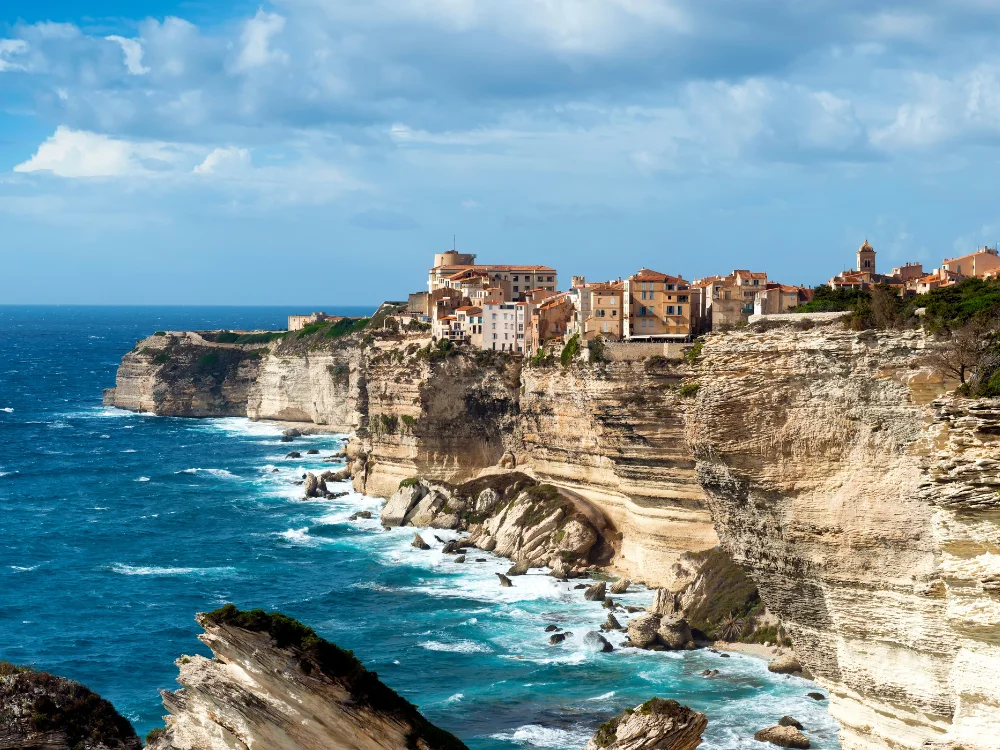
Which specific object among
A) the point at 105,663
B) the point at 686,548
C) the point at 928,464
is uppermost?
the point at 928,464

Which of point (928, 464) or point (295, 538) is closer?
point (928, 464)

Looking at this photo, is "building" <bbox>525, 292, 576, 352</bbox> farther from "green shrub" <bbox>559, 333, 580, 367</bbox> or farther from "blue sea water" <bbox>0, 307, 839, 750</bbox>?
"blue sea water" <bbox>0, 307, 839, 750</bbox>

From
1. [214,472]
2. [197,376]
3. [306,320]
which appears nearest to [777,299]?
[214,472]

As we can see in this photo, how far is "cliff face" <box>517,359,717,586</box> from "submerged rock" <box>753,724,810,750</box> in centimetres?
1505

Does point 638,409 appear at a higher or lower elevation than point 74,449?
higher

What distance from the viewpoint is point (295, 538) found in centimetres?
7144

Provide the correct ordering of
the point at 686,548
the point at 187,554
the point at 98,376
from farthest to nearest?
the point at 98,376 < the point at 187,554 < the point at 686,548

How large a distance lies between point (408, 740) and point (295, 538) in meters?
47.3

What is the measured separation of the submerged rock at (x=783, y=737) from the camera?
38344mm

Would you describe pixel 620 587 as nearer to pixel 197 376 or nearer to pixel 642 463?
pixel 642 463

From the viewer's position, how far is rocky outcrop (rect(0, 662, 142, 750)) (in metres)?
29.0

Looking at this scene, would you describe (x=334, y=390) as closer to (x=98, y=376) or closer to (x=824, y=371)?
(x=98, y=376)

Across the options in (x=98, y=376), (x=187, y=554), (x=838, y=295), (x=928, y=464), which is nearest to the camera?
(x=928, y=464)

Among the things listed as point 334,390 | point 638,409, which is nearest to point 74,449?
point 334,390
